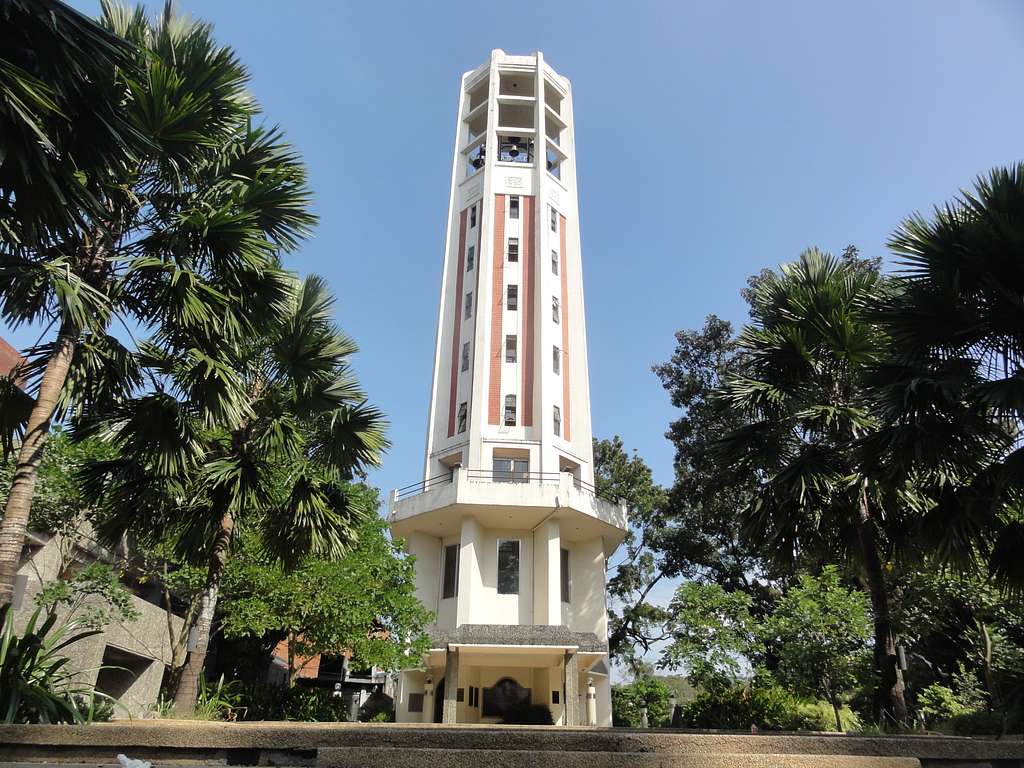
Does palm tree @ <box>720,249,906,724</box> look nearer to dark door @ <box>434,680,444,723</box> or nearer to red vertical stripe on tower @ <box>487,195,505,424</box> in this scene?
red vertical stripe on tower @ <box>487,195,505,424</box>

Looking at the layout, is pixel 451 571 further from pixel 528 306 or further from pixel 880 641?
pixel 880 641

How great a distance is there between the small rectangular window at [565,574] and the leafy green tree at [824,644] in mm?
8163

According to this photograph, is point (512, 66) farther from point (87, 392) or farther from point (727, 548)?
point (87, 392)

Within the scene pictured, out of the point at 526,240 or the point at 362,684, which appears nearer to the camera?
the point at 526,240

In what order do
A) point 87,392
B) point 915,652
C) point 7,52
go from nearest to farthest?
point 7,52 < point 87,392 < point 915,652

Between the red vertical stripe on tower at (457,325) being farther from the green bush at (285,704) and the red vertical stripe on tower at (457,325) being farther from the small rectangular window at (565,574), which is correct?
the green bush at (285,704)

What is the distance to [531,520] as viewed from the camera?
27.0 m

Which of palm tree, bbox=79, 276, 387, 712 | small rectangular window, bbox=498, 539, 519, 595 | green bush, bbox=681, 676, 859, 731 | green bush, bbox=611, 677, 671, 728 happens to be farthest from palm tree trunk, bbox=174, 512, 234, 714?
green bush, bbox=611, 677, 671, 728

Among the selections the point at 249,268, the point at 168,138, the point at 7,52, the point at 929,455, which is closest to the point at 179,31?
the point at 168,138

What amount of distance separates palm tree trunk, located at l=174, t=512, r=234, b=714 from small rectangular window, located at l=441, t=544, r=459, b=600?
15.0 metres

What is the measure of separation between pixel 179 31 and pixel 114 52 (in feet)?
17.3

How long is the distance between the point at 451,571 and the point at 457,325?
11171 millimetres

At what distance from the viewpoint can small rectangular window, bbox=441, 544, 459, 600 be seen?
27263mm

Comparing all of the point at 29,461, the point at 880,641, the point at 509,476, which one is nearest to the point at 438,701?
the point at 509,476
